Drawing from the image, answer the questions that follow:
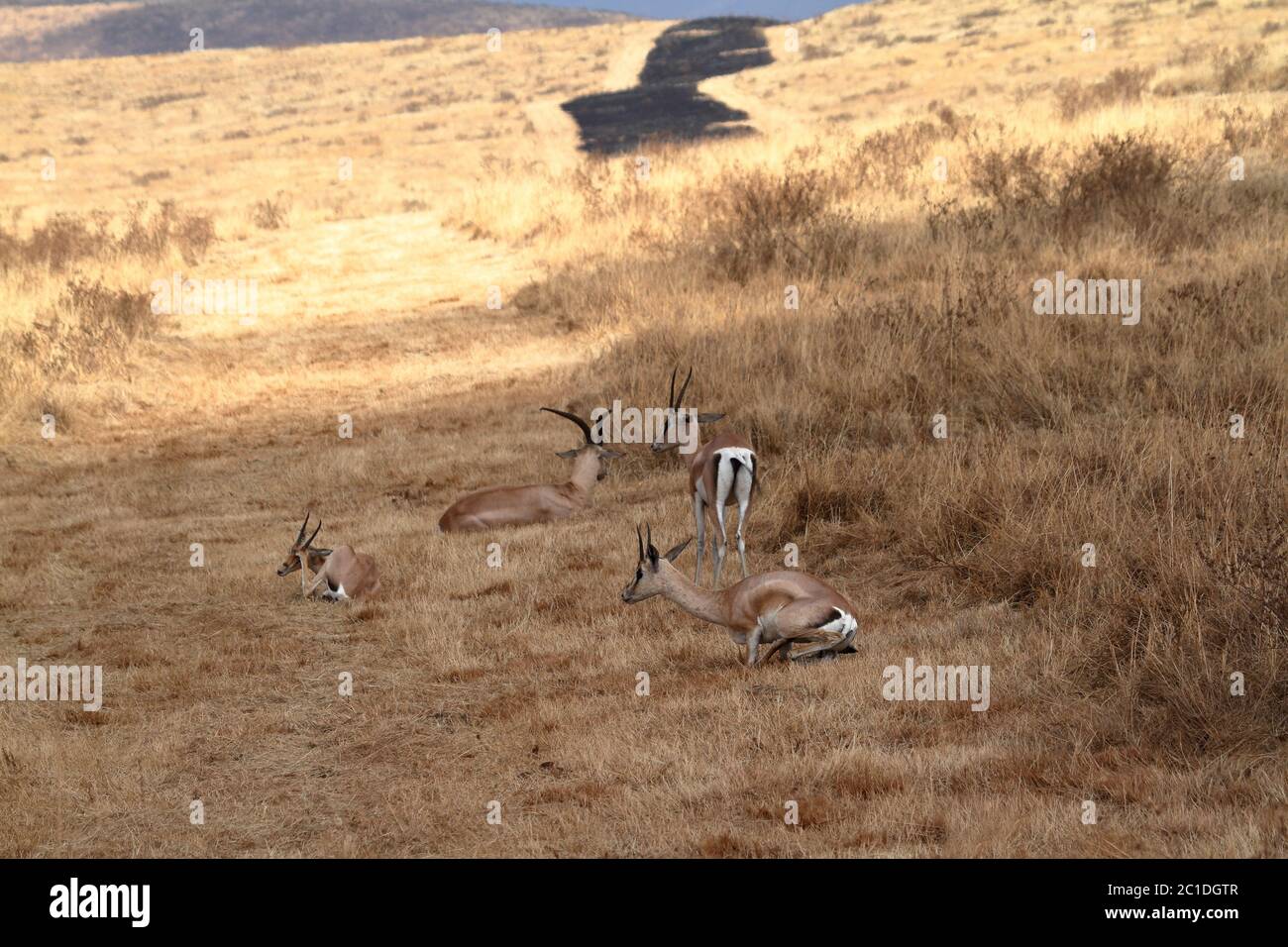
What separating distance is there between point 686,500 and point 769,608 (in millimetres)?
4077

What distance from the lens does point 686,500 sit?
38.4ft

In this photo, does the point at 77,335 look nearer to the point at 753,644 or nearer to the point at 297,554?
the point at 297,554

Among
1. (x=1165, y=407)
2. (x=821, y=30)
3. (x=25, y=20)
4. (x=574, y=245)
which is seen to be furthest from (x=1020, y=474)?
(x=25, y=20)

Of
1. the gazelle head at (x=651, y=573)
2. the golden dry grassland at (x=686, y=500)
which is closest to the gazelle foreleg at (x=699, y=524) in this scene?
the golden dry grassland at (x=686, y=500)

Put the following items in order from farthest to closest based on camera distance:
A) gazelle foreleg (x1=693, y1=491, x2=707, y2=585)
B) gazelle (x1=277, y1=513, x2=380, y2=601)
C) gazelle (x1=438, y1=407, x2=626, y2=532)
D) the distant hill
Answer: the distant hill < gazelle (x1=438, y1=407, x2=626, y2=532) < gazelle (x1=277, y1=513, x2=380, y2=601) < gazelle foreleg (x1=693, y1=491, x2=707, y2=585)

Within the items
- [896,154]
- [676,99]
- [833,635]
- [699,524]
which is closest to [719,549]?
[699,524]

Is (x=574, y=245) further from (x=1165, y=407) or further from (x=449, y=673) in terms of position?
(x=449, y=673)

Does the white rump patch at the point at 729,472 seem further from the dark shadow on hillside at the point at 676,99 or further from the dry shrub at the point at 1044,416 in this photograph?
the dark shadow on hillside at the point at 676,99

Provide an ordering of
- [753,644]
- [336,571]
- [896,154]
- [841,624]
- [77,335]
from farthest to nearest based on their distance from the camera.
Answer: [896,154], [77,335], [336,571], [753,644], [841,624]

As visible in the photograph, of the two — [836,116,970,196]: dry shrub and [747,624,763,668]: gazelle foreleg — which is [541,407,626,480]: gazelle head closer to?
[747,624,763,668]: gazelle foreleg

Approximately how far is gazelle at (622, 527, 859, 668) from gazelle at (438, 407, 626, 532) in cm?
348

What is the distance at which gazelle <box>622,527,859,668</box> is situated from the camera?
7.52 m

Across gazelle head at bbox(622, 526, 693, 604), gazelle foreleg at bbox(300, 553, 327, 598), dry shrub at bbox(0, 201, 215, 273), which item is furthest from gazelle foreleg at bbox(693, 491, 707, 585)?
dry shrub at bbox(0, 201, 215, 273)

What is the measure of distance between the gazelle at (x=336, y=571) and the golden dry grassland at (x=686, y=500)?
153mm
